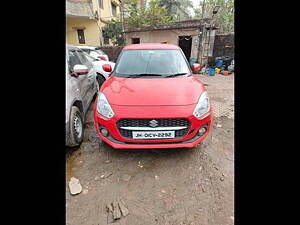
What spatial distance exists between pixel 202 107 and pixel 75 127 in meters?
1.96

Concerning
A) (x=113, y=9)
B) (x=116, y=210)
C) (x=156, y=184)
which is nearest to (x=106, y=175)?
(x=116, y=210)

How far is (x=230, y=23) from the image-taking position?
59.1ft

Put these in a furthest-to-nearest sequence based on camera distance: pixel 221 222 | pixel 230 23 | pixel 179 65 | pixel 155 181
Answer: pixel 230 23
pixel 179 65
pixel 155 181
pixel 221 222

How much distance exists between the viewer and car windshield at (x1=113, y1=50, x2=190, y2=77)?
8.55ft

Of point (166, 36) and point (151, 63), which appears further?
point (166, 36)

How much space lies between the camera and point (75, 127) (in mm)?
2324

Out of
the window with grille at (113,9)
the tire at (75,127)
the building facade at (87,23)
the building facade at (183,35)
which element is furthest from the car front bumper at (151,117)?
the window with grille at (113,9)

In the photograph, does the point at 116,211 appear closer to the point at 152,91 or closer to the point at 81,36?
the point at 152,91

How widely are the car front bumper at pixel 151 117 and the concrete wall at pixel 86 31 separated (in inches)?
620

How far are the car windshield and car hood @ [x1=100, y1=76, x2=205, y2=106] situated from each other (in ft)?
0.71

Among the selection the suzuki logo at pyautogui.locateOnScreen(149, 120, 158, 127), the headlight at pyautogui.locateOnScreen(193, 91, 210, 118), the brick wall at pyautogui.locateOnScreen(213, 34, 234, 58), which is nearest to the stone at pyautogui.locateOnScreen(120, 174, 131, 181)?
the suzuki logo at pyautogui.locateOnScreen(149, 120, 158, 127)

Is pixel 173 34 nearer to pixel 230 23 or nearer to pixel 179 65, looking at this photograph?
pixel 179 65

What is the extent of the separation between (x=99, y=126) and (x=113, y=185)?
2.52ft
